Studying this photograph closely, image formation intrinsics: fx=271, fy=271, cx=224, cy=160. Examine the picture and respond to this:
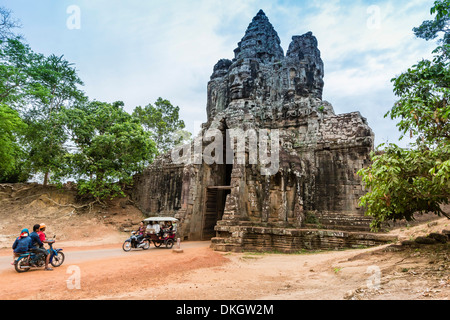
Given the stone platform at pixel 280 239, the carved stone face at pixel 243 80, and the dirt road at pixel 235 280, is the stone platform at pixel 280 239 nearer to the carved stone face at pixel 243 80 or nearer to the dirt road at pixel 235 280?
the dirt road at pixel 235 280

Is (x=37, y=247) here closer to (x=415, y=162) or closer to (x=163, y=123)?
(x=415, y=162)

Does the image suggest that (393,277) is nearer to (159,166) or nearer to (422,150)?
(422,150)

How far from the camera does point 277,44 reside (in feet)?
79.5

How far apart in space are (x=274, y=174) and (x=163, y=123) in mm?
18369

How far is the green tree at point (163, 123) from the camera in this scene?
1147 inches

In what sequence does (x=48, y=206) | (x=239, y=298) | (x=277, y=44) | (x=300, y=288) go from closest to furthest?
(x=239, y=298) → (x=300, y=288) → (x=48, y=206) → (x=277, y=44)

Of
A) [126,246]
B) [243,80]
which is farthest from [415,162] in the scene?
[243,80]

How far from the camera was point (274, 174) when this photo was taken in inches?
535

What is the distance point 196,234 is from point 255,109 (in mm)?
9197

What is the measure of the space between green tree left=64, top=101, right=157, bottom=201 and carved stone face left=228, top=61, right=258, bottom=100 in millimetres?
7274

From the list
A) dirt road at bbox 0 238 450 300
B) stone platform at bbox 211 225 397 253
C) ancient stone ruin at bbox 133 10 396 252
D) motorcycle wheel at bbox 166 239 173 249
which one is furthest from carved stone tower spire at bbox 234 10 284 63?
dirt road at bbox 0 238 450 300

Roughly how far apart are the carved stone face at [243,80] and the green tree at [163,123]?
1115 cm

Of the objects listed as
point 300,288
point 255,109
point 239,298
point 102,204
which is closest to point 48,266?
point 239,298

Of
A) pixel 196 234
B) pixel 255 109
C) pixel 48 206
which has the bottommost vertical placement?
pixel 196 234
